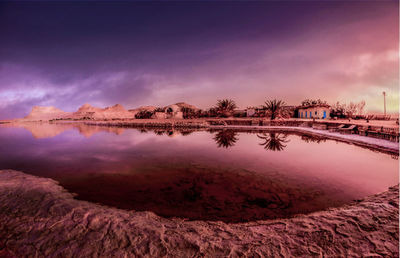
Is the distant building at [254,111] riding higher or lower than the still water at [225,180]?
higher

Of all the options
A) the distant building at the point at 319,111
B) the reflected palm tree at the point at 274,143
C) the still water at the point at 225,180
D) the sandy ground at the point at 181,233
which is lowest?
the still water at the point at 225,180

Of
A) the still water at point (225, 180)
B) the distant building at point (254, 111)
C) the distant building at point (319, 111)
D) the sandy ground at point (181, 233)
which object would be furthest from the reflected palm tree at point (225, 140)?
the distant building at point (319, 111)

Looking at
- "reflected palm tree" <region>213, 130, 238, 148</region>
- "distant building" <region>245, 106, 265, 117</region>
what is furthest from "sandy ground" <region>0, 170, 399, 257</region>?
"distant building" <region>245, 106, 265, 117</region>

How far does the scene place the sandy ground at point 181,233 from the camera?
2.61m

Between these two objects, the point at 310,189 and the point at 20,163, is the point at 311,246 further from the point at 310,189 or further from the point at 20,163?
the point at 20,163

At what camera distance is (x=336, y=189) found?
524 centimetres

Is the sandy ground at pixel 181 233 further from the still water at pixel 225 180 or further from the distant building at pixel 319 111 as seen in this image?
the distant building at pixel 319 111

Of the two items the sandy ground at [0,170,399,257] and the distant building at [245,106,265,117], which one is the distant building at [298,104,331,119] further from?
the sandy ground at [0,170,399,257]

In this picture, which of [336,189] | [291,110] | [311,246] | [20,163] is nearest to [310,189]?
[336,189]

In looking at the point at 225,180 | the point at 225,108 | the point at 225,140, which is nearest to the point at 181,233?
the point at 225,180

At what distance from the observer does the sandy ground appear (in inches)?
103

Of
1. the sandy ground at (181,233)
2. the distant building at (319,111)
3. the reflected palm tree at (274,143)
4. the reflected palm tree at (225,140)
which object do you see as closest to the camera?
the sandy ground at (181,233)

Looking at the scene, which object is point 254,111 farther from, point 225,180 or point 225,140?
point 225,180

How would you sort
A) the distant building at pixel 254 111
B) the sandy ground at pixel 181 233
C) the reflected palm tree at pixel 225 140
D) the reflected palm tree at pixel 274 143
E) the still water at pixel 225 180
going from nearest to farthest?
the sandy ground at pixel 181 233 → the still water at pixel 225 180 → the reflected palm tree at pixel 274 143 → the reflected palm tree at pixel 225 140 → the distant building at pixel 254 111
